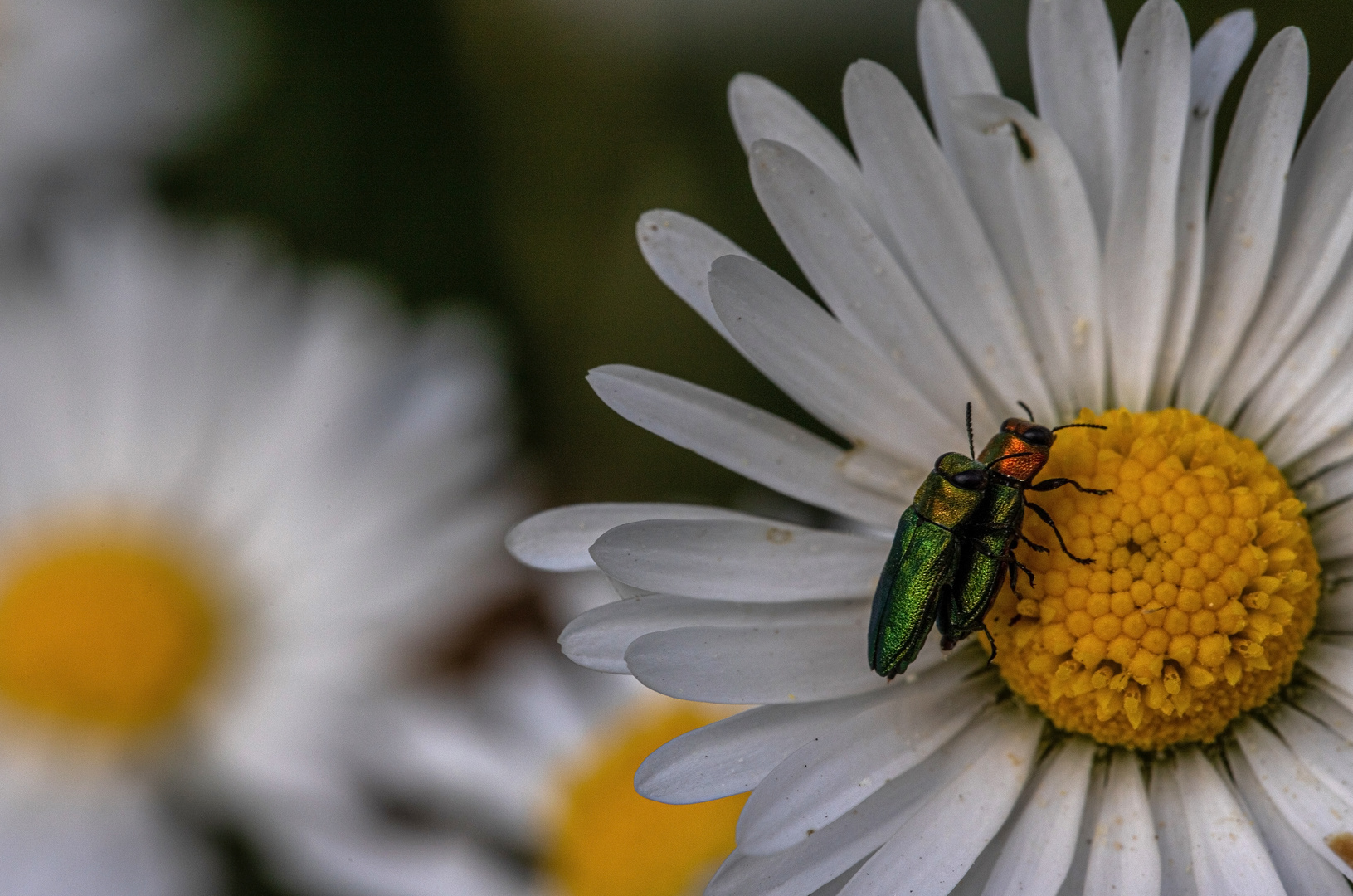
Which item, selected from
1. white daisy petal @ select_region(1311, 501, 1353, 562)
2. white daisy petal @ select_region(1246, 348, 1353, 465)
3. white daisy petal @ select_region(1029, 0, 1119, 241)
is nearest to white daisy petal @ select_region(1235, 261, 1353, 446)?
white daisy petal @ select_region(1246, 348, 1353, 465)

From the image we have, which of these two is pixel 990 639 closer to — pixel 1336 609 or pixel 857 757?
pixel 857 757

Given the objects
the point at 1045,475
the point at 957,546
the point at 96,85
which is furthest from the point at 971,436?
the point at 96,85

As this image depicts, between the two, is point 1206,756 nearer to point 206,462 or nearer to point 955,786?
point 955,786

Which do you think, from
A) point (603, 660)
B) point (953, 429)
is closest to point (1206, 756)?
point (953, 429)

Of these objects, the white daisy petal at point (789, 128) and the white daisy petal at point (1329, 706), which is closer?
the white daisy petal at point (1329, 706)

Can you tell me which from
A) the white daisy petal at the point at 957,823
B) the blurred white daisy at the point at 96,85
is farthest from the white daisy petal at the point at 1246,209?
the blurred white daisy at the point at 96,85

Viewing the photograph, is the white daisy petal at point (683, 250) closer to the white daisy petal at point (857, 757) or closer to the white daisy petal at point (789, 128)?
the white daisy petal at point (789, 128)

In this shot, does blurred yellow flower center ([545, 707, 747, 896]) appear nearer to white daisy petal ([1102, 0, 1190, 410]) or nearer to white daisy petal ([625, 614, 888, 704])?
white daisy petal ([625, 614, 888, 704])
